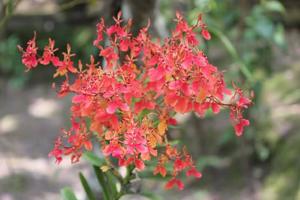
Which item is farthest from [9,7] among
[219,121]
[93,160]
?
[219,121]

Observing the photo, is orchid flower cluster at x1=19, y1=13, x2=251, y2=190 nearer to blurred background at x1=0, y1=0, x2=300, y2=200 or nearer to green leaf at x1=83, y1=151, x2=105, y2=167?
green leaf at x1=83, y1=151, x2=105, y2=167

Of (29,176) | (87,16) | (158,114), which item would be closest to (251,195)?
(29,176)

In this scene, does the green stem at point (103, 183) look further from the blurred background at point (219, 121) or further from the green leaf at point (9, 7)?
the blurred background at point (219, 121)

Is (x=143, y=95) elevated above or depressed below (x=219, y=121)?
below

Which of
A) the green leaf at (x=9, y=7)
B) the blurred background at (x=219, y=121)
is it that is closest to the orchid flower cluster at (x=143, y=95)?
the green leaf at (x=9, y=7)

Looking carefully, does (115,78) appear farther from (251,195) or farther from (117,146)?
(251,195)

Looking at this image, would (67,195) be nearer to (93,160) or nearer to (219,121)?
(93,160)

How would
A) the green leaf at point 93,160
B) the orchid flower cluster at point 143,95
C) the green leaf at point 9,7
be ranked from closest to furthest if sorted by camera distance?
the orchid flower cluster at point 143,95, the green leaf at point 93,160, the green leaf at point 9,7

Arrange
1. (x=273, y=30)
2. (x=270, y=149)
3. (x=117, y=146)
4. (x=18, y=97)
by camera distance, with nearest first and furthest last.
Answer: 1. (x=117, y=146)
2. (x=273, y=30)
3. (x=270, y=149)
4. (x=18, y=97)
